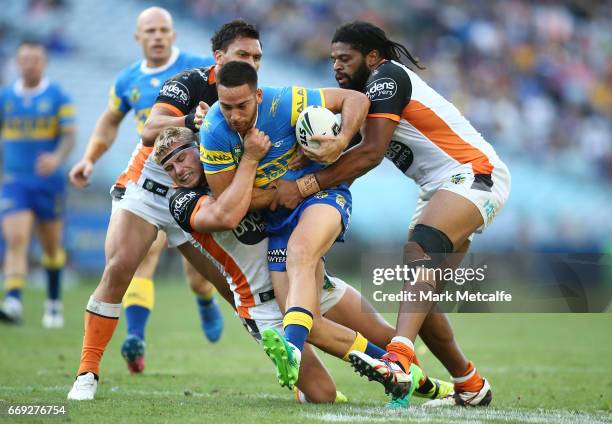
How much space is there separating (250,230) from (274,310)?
0.51 m

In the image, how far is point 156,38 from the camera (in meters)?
8.31

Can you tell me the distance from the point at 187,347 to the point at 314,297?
4630 mm

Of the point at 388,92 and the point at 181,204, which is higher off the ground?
the point at 388,92

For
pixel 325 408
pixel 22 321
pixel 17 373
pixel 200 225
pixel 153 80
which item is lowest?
pixel 22 321

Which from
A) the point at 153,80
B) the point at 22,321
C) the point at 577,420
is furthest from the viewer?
the point at 22,321

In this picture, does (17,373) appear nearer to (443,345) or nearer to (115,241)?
(115,241)

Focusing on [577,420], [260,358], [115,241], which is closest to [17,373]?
[115,241]

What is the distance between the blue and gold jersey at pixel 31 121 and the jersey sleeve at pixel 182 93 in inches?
232

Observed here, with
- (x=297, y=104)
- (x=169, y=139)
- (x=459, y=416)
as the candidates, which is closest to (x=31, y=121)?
(x=169, y=139)

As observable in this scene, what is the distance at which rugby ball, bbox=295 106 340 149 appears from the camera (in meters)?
5.55

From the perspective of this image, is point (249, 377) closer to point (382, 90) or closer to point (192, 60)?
point (192, 60)

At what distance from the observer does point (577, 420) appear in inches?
208

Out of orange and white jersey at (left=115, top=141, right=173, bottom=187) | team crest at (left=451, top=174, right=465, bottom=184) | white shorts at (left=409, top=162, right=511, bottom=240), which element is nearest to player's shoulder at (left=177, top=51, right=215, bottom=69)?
orange and white jersey at (left=115, top=141, right=173, bottom=187)

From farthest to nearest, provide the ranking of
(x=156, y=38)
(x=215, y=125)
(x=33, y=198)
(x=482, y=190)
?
(x=33, y=198), (x=156, y=38), (x=482, y=190), (x=215, y=125)
